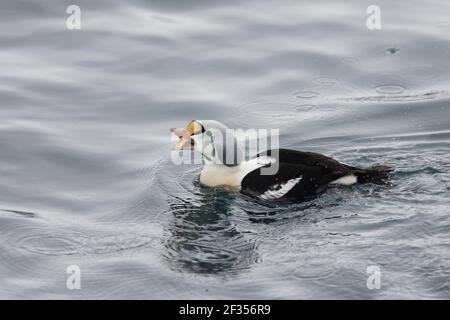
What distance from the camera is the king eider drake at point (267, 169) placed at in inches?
393

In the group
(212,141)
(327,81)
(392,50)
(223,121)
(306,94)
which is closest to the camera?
(212,141)

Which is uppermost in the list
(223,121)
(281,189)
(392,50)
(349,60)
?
(392,50)

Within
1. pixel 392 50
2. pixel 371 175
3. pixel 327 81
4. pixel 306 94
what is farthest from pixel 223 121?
pixel 392 50

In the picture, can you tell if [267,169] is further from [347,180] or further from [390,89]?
[390,89]

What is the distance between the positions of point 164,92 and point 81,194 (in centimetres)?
281

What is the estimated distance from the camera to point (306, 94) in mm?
12938

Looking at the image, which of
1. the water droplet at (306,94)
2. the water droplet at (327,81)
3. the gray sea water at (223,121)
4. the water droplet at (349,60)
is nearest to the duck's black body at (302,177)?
the gray sea water at (223,121)

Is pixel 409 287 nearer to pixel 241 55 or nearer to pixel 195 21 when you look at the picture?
pixel 241 55

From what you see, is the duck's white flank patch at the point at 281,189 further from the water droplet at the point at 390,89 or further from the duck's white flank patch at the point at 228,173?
the water droplet at the point at 390,89

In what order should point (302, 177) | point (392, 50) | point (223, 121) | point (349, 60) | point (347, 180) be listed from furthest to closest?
point (392, 50) < point (349, 60) < point (223, 121) < point (347, 180) < point (302, 177)

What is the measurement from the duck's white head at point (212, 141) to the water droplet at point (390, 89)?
3.03 m

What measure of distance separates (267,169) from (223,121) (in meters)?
2.22

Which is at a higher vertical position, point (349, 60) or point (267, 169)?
point (349, 60)

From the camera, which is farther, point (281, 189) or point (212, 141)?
point (212, 141)
